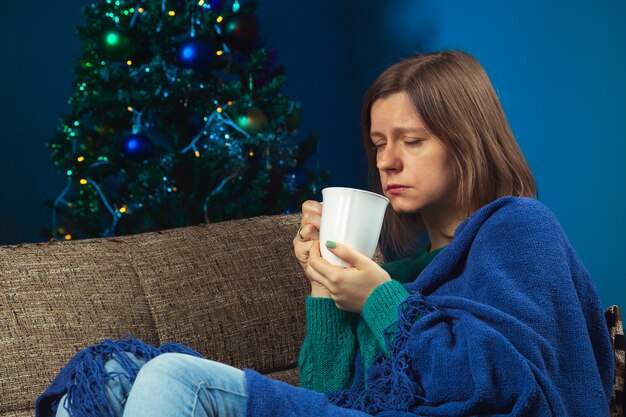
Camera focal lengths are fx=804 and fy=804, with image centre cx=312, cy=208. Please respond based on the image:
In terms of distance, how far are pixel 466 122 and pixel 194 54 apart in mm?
1885

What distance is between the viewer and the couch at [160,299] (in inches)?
59.7

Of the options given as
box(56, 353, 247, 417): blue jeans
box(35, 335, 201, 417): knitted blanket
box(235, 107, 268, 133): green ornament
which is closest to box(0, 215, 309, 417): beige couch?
box(35, 335, 201, 417): knitted blanket

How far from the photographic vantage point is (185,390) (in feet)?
3.55

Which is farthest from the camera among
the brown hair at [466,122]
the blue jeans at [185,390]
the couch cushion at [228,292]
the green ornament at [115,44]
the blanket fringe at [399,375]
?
Result: the green ornament at [115,44]

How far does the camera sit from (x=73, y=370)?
1.26 metres

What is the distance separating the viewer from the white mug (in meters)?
1.26

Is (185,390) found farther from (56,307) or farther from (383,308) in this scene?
(56,307)

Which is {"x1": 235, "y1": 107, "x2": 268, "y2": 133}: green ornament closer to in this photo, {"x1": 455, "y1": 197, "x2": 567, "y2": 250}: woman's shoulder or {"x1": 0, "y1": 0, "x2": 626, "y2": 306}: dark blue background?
{"x1": 0, "y1": 0, "x2": 626, "y2": 306}: dark blue background

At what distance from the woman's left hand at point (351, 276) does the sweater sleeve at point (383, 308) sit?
2 cm

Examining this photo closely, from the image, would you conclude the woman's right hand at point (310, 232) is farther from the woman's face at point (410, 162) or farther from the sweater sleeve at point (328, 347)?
the woman's face at point (410, 162)

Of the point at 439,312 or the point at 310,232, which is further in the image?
the point at 310,232

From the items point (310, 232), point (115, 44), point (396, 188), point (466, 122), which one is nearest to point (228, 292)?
point (310, 232)

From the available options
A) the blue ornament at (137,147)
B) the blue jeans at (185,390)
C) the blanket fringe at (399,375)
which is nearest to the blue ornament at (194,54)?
the blue ornament at (137,147)

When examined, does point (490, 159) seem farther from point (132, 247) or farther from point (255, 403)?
point (132, 247)
